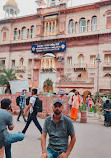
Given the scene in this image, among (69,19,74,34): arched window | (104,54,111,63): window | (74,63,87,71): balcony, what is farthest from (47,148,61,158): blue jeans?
(69,19,74,34): arched window

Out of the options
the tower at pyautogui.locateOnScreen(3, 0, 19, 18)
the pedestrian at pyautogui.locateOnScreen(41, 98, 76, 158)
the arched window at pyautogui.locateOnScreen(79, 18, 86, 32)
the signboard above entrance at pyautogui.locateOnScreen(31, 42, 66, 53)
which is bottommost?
the pedestrian at pyautogui.locateOnScreen(41, 98, 76, 158)

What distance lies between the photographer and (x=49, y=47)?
3250cm

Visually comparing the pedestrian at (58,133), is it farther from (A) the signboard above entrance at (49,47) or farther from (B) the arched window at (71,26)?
(B) the arched window at (71,26)

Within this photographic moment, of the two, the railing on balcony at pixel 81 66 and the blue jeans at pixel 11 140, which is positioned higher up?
the railing on balcony at pixel 81 66

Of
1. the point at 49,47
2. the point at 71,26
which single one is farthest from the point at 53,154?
the point at 71,26

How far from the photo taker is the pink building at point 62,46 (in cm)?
2840

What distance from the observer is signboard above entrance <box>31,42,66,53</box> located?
31.5 meters

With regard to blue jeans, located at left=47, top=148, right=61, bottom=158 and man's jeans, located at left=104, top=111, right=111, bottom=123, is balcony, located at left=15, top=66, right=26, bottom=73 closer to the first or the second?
man's jeans, located at left=104, top=111, right=111, bottom=123

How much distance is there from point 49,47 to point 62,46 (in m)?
2.41

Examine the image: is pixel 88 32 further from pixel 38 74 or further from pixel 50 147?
pixel 50 147

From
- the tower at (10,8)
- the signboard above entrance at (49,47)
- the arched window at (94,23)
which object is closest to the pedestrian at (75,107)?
the signboard above entrance at (49,47)

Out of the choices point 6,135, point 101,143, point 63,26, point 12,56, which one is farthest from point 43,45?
point 6,135

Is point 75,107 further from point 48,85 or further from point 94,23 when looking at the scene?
point 94,23

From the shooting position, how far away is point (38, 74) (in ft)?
108
